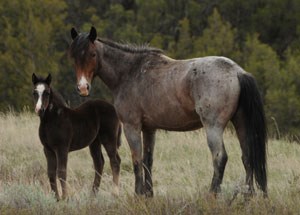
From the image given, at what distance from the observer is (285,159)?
456 inches

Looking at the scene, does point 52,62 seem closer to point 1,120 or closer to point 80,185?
point 1,120

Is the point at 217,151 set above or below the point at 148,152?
above

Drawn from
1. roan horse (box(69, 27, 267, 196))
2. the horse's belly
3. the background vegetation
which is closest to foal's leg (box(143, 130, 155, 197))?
roan horse (box(69, 27, 267, 196))

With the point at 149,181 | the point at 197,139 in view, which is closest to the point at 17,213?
the point at 149,181

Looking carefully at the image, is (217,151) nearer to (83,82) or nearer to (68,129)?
(83,82)

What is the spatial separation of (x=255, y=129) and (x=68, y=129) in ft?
9.04

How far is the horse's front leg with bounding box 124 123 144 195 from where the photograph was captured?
→ 27.4ft

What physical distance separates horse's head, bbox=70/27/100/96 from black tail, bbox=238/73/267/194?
5.79 ft

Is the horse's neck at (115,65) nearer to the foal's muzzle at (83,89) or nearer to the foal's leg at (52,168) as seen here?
the foal's muzzle at (83,89)

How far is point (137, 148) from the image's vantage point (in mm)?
8398

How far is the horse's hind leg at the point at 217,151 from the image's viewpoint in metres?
7.64

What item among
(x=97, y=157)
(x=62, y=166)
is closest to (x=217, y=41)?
(x=97, y=157)

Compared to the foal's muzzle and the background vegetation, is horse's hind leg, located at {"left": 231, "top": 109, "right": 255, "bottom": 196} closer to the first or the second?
the foal's muzzle

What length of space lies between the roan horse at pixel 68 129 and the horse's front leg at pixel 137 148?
1.08 ft
